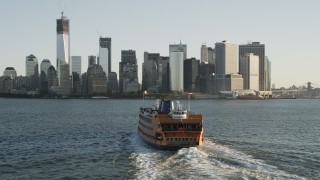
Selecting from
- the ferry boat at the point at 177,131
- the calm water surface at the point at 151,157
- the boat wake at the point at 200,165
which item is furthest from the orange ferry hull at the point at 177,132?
the calm water surface at the point at 151,157

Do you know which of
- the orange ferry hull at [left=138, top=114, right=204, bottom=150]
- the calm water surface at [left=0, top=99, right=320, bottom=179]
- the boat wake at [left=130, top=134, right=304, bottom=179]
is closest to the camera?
the boat wake at [left=130, top=134, right=304, bottom=179]

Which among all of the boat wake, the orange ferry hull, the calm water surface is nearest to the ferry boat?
the orange ferry hull

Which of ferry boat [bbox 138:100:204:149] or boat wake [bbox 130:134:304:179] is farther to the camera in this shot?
ferry boat [bbox 138:100:204:149]

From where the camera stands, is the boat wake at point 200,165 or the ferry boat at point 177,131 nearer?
the boat wake at point 200,165

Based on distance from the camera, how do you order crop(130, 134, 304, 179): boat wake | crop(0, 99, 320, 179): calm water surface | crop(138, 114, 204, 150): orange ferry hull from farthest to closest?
crop(138, 114, 204, 150): orange ferry hull < crop(0, 99, 320, 179): calm water surface < crop(130, 134, 304, 179): boat wake

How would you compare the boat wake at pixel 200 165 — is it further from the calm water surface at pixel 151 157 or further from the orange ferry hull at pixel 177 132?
the orange ferry hull at pixel 177 132

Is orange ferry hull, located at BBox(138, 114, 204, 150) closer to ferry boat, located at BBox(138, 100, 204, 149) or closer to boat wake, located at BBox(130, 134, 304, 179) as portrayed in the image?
ferry boat, located at BBox(138, 100, 204, 149)

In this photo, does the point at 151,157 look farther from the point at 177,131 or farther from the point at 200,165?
the point at 200,165

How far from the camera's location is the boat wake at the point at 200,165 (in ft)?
159

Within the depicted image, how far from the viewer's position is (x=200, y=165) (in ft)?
175

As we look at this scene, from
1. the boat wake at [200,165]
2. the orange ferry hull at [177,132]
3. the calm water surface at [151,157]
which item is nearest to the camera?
the boat wake at [200,165]

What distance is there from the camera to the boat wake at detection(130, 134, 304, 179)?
4842 cm

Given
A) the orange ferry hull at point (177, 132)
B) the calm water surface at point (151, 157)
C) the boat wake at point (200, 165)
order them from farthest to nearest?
the orange ferry hull at point (177, 132) < the calm water surface at point (151, 157) < the boat wake at point (200, 165)

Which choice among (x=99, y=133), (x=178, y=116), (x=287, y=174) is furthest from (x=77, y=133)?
(x=287, y=174)
